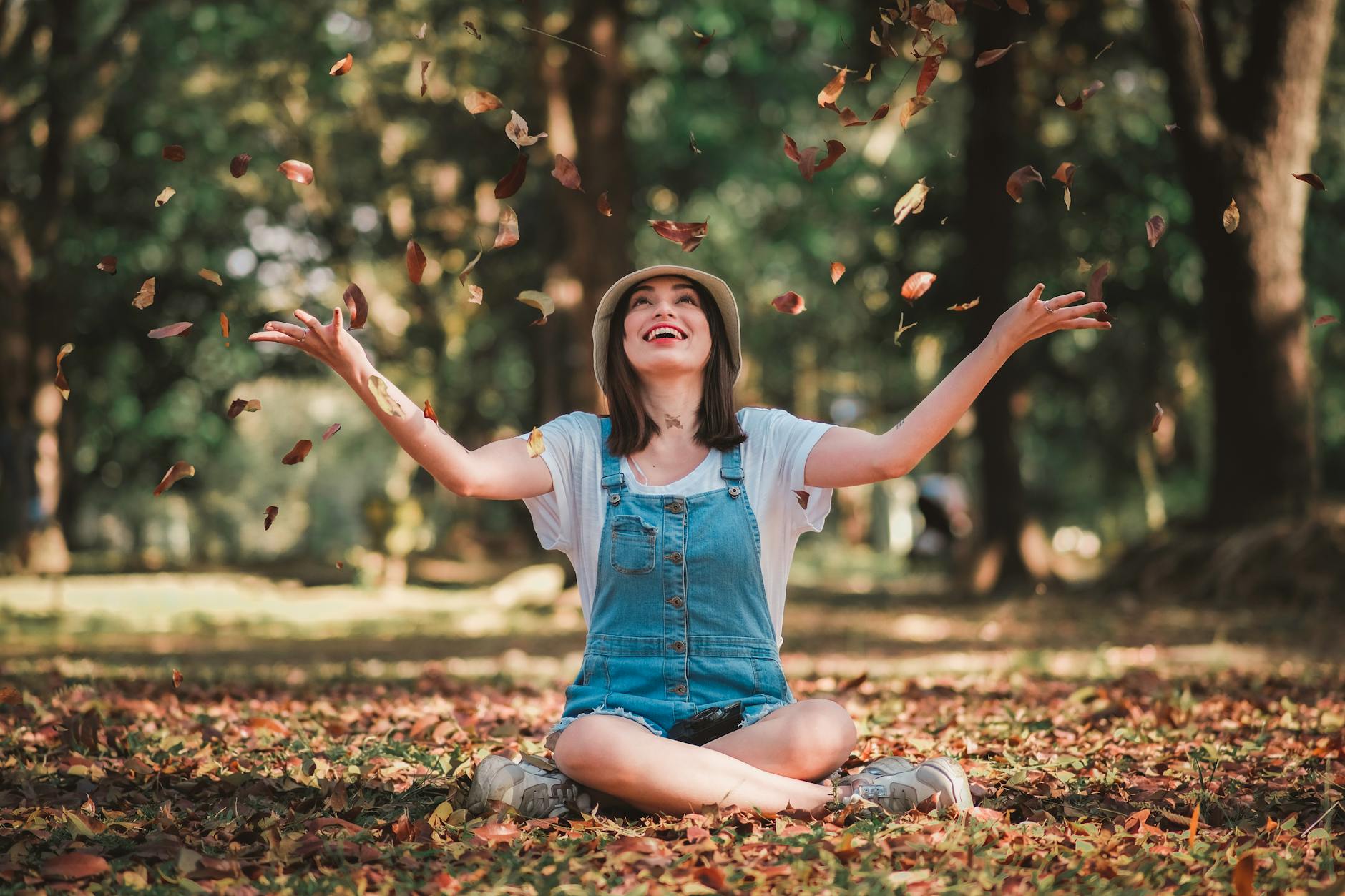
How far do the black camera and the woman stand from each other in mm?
10

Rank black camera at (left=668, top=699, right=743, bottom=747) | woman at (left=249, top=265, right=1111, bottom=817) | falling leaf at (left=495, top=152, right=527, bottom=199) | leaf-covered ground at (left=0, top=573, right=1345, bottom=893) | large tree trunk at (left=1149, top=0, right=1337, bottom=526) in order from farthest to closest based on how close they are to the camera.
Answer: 1. large tree trunk at (left=1149, top=0, right=1337, bottom=526)
2. black camera at (left=668, top=699, right=743, bottom=747)
3. falling leaf at (left=495, top=152, right=527, bottom=199)
4. woman at (left=249, top=265, right=1111, bottom=817)
5. leaf-covered ground at (left=0, top=573, right=1345, bottom=893)

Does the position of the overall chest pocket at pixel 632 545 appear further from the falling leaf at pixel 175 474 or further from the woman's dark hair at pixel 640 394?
the falling leaf at pixel 175 474

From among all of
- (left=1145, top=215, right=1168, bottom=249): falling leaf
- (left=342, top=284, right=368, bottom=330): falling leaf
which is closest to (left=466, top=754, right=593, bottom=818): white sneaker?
(left=342, top=284, right=368, bottom=330): falling leaf

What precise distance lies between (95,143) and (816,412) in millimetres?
17530

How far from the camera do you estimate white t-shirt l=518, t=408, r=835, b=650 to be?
406 cm

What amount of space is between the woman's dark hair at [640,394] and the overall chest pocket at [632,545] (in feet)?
0.78

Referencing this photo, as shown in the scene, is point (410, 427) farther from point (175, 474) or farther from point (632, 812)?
point (632, 812)

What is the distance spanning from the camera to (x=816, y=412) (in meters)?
34.8

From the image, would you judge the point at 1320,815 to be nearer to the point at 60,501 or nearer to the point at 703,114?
the point at 703,114

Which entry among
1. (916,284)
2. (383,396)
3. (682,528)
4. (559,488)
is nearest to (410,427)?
(383,396)

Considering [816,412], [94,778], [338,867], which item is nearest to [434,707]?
[94,778]

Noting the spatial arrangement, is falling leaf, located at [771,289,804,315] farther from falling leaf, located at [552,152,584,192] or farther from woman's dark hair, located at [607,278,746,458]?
falling leaf, located at [552,152,584,192]

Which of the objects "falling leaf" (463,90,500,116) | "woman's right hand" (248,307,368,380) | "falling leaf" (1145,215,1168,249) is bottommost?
"woman's right hand" (248,307,368,380)

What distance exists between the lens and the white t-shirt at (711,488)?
4.06m
